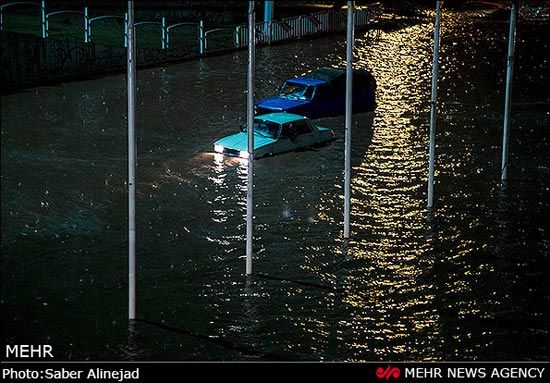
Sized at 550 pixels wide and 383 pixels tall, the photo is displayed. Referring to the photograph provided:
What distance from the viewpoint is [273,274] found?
50.8ft

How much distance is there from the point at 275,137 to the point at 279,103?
131 inches

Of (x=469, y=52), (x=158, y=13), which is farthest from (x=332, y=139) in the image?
(x=158, y=13)

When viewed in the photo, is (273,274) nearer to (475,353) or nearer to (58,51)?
(475,353)

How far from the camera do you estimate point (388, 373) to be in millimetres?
11414

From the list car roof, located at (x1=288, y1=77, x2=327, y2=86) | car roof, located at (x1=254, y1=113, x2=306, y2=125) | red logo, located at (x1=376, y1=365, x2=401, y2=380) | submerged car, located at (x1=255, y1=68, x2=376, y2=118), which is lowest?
submerged car, located at (x1=255, y1=68, x2=376, y2=118)

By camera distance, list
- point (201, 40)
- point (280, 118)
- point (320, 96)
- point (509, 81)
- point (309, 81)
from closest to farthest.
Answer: point (509, 81), point (280, 118), point (320, 96), point (309, 81), point (201, 40)

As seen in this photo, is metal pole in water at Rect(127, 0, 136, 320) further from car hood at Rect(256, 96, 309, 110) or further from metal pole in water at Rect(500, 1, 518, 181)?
car hood at Rect(256, 96, 309, 110)

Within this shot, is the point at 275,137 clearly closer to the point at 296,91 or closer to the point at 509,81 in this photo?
the point at 296,91

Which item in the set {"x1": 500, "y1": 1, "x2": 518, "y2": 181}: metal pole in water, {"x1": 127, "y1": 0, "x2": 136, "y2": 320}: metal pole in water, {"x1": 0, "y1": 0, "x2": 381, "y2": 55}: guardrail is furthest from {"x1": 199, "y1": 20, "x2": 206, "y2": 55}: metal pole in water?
{"x1": 127, "y1": 0, "x2": 136, "y2": 320}: metal pole in water

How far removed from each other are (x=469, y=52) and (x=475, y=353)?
31081 millimetres

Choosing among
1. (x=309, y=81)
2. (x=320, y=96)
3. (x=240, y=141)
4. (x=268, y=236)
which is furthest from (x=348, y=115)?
(x=309, y=81)

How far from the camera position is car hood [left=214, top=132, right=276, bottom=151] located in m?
23.0

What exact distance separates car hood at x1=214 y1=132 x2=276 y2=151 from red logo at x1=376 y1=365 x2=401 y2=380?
11745mm

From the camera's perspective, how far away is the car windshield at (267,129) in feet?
77.6
